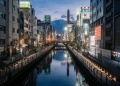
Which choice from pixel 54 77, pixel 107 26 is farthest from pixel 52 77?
pixel 107 26

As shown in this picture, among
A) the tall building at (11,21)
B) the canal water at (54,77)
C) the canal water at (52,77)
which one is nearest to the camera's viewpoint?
the canal water at (52,77)

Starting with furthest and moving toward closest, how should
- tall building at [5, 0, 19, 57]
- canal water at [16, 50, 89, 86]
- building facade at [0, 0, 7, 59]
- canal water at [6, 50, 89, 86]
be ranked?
tall building at [5, 0, 19, 57] < building facade at [0, 0, 7, 59] < canal water at [16, 50, 89, 86] < canal water at [6, 50, 89, 86]

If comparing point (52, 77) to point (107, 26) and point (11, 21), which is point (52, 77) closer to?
point (11, 21)

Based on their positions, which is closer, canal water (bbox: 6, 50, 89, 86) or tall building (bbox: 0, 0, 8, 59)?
canal water (bbox: 6, 50, 89, 86)

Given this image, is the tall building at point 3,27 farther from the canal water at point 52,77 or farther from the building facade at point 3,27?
the canal water at point 52,77

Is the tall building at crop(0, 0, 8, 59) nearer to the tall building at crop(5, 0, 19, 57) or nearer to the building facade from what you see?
the building facade

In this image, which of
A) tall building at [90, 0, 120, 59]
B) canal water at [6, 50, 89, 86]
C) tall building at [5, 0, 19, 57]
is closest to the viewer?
canal water at [6, 50, 89, 86]

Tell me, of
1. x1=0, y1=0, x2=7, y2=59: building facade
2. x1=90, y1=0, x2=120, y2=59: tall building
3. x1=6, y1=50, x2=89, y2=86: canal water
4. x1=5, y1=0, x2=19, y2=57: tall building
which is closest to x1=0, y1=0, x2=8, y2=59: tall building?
x1=0, y1=0, x2=7, y2=59: building facade

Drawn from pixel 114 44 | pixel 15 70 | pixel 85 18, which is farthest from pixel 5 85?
pixel 85 18

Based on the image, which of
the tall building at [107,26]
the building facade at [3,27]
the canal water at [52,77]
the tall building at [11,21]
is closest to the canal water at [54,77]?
the canal water at [52,77]

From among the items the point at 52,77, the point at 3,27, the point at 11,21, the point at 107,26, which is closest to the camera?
the point at 52,77

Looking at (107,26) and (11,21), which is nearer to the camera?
(11,21)

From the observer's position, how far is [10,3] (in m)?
54.3

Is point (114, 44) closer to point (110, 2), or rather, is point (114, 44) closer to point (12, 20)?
point (110, 2)
